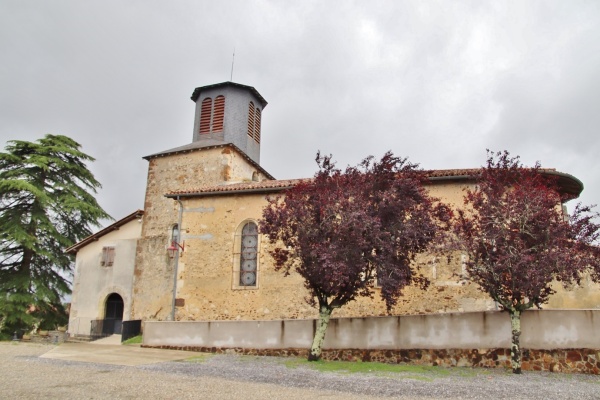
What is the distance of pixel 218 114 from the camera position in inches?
920

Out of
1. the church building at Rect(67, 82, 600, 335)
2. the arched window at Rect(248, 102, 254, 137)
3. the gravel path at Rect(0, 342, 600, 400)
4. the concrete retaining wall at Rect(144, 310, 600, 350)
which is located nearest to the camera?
the gravel path at Rect(0, 342, 600, 400)

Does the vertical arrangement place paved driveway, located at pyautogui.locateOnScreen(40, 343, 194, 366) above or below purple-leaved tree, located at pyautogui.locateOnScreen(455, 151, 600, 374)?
below

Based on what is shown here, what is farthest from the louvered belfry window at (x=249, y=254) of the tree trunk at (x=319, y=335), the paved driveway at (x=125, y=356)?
the tree trunk at (x=319, y=335)

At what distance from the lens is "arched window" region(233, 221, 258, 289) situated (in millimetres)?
16250

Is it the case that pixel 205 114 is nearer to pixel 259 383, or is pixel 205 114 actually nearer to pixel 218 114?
pixel 218 114

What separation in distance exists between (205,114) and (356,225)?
15.2m

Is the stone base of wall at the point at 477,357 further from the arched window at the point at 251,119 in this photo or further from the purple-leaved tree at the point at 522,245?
the arched window at the point at 251,119

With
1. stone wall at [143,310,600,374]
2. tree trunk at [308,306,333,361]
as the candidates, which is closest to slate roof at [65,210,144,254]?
stone wall at [143,310,600,374]

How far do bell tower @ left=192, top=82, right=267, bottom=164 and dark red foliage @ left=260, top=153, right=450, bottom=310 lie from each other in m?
11.9

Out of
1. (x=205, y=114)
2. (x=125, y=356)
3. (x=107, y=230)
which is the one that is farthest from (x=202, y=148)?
(x=125, y=356)

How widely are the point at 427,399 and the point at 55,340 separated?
1629 cm

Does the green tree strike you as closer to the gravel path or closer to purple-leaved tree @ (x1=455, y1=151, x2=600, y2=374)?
the gravel path

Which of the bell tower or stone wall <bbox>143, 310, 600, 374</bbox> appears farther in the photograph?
the bell tower

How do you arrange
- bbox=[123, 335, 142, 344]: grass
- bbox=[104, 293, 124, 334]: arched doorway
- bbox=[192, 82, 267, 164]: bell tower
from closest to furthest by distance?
bbox=[123, 335, 142, 344]: grass → bbox=[104, 293, 124, 334]: arched doorway → bbox=[192, 82, 267, 164]: bell tower
